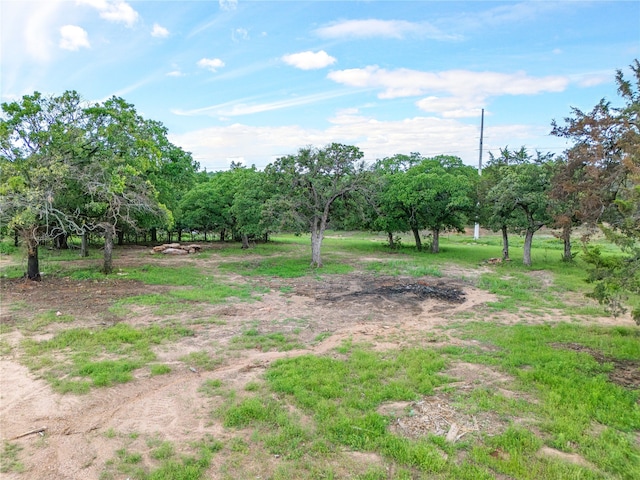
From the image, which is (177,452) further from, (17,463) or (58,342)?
(58,342)

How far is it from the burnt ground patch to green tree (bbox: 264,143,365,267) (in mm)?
13270

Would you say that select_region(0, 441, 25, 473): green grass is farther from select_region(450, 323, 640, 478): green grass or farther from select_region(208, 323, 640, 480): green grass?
select_region(450, 323, 640, 478): green grass

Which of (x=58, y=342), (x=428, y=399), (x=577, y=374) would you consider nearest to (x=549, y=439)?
(x=428, y=399)

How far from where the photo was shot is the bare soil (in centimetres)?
496

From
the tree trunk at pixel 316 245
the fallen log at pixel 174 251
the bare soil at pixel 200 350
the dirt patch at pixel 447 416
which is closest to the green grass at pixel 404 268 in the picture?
the bare soil at pixel 200 350

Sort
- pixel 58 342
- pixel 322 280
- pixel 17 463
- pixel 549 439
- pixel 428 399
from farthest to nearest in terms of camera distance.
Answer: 1. pixel 322 280
2. pixel 58 342
3. pixel 428 399
4. pixel 549 439
5. pixel 17 463

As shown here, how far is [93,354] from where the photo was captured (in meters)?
7.69

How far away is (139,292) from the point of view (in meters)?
13.4

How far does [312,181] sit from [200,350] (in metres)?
13.0

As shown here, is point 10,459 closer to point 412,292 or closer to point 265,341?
point 265,341

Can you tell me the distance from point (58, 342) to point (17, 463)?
4.36 meters

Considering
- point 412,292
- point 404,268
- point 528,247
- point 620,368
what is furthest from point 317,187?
point 620,368

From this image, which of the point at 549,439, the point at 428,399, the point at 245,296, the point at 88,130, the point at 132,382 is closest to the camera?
the point at 549,439

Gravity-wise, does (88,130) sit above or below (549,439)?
above
